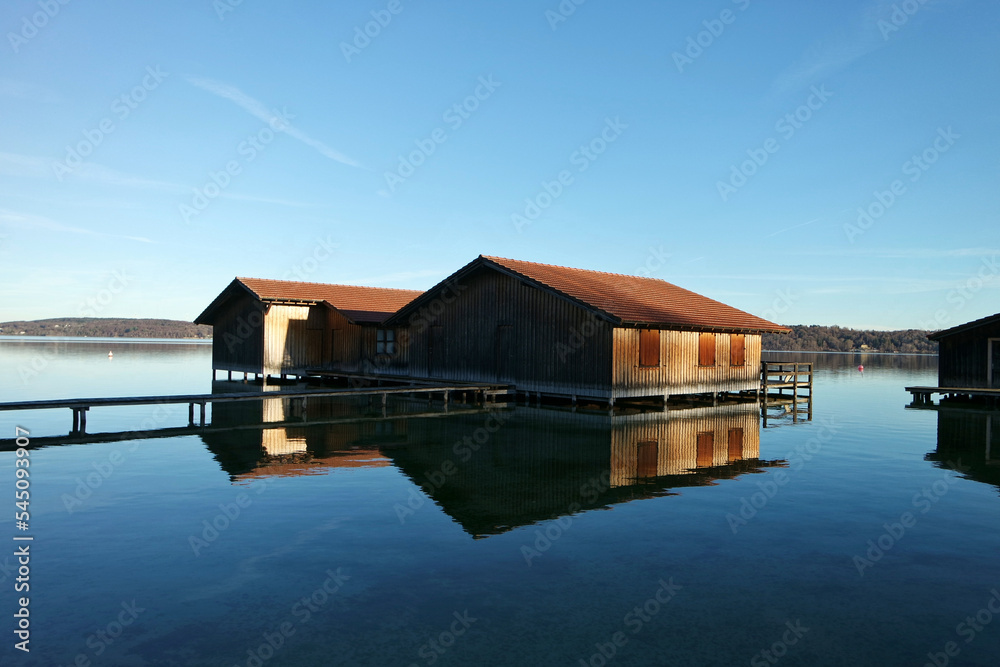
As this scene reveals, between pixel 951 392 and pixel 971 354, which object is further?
pixel 971 354

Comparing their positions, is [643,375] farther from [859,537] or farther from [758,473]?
[859,537]

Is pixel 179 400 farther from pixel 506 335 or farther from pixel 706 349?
pixel 706 349

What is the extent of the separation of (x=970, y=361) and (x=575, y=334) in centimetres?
2088

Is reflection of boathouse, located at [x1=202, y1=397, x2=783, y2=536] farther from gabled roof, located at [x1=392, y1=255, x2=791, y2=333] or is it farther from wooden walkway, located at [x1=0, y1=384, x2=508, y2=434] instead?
gabled roof, located at [x1=392, y1=255, x2=791, y2=333]

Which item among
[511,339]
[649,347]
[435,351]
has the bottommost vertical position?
[435,351]

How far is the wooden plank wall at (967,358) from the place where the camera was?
1266 inches

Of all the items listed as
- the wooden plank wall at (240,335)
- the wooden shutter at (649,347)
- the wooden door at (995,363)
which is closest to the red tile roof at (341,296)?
the wooden plank wall at (240,335)

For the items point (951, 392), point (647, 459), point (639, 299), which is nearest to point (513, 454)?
point (647, 459)

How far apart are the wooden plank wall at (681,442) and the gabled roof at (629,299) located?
4.05 metres

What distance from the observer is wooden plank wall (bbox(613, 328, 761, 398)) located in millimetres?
25938

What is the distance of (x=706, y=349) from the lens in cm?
3064

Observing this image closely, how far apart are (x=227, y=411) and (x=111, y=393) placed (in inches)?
379

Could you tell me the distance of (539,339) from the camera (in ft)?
90.4

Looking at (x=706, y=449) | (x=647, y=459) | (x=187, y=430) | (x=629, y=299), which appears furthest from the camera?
(x=629, y=299)
